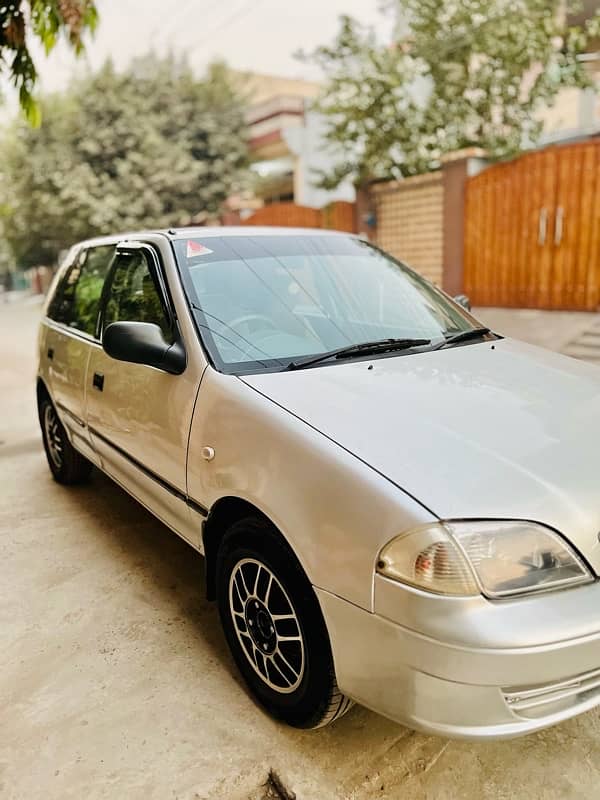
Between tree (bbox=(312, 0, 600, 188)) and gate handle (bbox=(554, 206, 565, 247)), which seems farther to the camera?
tree (bbox=(312, 0, 600, 188))

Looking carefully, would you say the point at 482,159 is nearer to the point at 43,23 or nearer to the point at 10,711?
the point at 43,23

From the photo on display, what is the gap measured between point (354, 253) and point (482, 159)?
6783 mm

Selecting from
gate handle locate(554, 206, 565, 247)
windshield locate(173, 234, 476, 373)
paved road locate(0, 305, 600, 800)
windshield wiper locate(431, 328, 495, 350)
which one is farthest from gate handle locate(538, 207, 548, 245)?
paved road locate(0, 305, 600, 800)

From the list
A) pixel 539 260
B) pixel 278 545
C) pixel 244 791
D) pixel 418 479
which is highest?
pixel 539 260

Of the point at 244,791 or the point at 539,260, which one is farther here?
the point at 539,260

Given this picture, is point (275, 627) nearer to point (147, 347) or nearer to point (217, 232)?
point (147, 347)

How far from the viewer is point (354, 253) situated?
3309mm

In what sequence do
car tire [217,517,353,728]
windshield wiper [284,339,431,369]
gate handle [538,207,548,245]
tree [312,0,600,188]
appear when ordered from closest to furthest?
1. car tire [217,517,353,728]
2. windshield wiper [284,339,431,369]
3. gate handle [538,207,548,245]
4. tree [312,0,600,188]

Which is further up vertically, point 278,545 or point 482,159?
point 482,159

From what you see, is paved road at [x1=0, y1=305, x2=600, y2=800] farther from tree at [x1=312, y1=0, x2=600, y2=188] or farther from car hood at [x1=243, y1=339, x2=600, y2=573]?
tree at [x1=312, y1=0, x2=600, y2=188]

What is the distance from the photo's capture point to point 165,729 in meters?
2.20

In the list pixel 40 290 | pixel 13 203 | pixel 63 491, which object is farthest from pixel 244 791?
pixel 40 290

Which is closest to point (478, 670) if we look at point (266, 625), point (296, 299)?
point (266, 625)

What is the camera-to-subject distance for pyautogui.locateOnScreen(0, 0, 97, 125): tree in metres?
4.28
